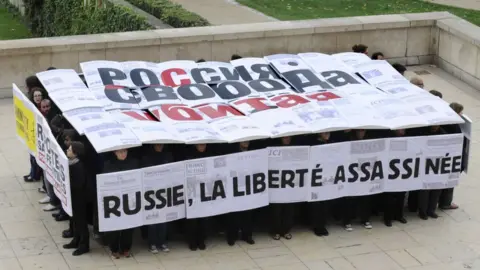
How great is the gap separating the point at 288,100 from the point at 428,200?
2347 millimetres

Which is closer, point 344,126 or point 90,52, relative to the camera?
point 344,126

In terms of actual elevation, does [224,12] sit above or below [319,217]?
above

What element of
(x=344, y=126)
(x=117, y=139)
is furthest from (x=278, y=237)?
(x=117, y=139)

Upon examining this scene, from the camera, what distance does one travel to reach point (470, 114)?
62.0 feet

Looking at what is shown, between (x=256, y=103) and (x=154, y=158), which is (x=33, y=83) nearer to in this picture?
(x=154, y=158)

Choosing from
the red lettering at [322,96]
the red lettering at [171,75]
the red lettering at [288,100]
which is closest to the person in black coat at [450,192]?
the red lettering at [322,96]

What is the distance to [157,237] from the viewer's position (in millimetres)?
13695

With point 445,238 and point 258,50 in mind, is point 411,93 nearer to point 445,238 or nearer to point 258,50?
point 445,238

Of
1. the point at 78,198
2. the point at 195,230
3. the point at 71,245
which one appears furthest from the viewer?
the point at 195,230

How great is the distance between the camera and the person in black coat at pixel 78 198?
43.1 feet

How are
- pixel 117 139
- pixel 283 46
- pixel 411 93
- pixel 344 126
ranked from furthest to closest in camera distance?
pixel 283 46, pixel 411 93, pixel 344 126, pixel 117 139

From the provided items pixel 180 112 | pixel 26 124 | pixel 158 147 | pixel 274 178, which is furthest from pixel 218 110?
pixel 26 124

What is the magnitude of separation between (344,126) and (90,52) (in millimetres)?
6125

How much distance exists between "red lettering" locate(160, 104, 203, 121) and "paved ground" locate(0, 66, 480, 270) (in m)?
1.62
